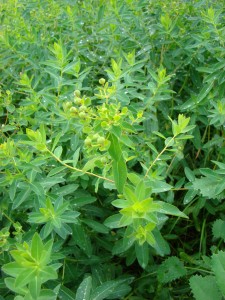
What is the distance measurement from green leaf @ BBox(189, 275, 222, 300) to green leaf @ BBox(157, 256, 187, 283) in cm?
25

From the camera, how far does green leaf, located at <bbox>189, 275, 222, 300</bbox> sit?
174 cm

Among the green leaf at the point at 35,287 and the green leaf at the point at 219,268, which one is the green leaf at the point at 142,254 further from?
the green leaf at the point at 35,287

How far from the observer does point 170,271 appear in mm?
2037

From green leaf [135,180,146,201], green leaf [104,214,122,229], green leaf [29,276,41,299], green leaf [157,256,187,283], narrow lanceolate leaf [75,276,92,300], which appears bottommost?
green leaf [157,256,187,283]

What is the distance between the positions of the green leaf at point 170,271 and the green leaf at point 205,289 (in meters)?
0.25

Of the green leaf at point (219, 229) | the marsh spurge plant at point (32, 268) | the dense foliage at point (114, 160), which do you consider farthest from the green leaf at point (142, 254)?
the marsh spurge plant at point (32, 268)

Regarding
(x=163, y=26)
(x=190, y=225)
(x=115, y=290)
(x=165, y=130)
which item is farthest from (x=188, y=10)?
(x=115, y=290)

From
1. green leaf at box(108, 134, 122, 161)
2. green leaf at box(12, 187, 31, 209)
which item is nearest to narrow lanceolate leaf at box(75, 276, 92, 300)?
green leaf at box(12, 187, 31, 209)

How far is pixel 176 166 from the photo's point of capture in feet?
7.84

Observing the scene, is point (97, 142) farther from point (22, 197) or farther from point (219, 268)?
point (219, 268)

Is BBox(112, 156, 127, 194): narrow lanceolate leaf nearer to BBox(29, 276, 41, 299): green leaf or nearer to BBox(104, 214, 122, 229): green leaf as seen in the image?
BBox(104, 214, 122, 229): green leaf

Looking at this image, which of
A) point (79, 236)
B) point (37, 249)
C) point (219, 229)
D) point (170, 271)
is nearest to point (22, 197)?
point (79, 236)

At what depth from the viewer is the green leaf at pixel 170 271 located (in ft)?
6.64

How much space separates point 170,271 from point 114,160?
82cm
